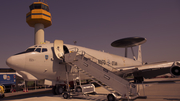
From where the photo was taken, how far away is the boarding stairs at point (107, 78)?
9875 mm

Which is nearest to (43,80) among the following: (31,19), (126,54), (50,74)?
(50,74)

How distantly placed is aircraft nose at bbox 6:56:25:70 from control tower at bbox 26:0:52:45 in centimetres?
4681

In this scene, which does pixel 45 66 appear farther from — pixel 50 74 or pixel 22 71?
pixel 22 71

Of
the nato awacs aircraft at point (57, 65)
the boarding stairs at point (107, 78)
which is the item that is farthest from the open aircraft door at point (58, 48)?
the boarding stairs at point (107, 78)

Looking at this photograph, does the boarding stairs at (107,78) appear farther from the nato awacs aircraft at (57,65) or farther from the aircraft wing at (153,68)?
the aircraft wing at (153,68)

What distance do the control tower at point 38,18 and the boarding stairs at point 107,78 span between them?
1908 inches

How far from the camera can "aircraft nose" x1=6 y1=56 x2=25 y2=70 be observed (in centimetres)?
1158

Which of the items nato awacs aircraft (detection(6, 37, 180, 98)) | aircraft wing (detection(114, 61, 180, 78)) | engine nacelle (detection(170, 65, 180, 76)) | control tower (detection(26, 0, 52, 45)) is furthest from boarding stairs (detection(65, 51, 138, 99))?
control tower (detection(26, 0, 52, 45))

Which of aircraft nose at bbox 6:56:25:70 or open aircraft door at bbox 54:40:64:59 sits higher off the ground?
open aircraft door at bbox 54:40:64:59

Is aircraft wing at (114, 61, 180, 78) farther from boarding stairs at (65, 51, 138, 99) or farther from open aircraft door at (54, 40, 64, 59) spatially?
open aircraft door at (54, 40, 64, 59)

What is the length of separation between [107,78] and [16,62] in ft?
26.4

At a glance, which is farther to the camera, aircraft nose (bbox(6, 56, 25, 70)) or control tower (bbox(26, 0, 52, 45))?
control tower (bbox(26, 0, 52, 45))

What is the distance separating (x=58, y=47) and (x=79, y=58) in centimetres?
290

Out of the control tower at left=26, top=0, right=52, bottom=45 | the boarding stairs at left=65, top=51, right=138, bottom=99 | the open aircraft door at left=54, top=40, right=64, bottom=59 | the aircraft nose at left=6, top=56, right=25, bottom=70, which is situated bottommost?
the boarding stairs at left=65, top=51, right=138, bottom=99
